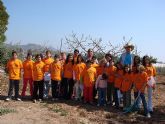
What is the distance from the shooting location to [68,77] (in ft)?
42.0

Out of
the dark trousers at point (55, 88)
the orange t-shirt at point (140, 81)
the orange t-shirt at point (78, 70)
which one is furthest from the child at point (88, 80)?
the orange t-shirt at point (140, 81)

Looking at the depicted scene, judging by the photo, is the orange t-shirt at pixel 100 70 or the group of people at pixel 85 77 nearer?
the group of people at pixel 85 77

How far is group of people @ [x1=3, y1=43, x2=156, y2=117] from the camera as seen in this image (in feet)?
38.2

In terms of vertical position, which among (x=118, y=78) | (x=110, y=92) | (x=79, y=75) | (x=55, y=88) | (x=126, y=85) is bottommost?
(x=110, y=92)

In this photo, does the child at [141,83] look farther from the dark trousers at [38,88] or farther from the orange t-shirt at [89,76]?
the dark trousers at [38,88]

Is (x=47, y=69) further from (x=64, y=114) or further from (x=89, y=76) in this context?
(x=64, y=114)

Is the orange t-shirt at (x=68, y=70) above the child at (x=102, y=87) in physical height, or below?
above

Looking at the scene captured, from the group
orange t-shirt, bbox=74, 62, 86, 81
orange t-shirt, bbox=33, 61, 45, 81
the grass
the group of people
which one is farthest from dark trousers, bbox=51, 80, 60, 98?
the grass

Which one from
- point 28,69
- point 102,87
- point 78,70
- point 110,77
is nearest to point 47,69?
point 28,69

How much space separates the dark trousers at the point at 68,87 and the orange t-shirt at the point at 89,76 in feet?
2.24

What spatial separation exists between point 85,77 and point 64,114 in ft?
7.00

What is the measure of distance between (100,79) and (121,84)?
2.66 feet

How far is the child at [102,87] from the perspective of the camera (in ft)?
39.9

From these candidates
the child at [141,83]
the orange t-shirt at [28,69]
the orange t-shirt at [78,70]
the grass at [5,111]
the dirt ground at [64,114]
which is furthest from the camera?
the orange t-shirt at [28,69]
